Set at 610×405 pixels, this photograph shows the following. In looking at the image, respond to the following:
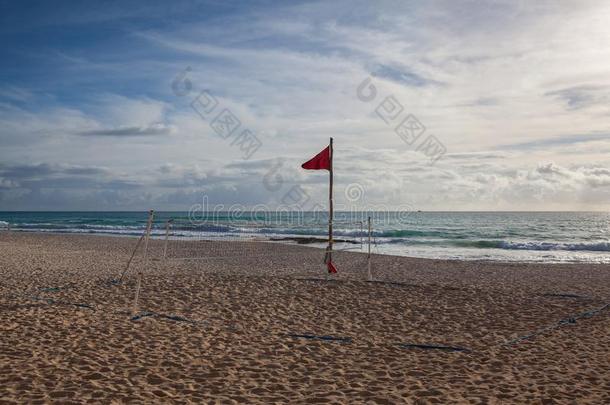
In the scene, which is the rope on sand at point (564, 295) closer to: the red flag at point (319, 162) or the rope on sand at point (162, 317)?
the red flag at point (319, 162)

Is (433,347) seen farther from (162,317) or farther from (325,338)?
(162,317)

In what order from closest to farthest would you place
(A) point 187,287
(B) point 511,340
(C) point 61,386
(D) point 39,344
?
(C) point 61,386 < (D) point 39,344 < (B) point 511,340 < (A) point 187,287

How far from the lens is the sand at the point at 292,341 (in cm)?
505

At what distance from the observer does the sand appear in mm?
5051

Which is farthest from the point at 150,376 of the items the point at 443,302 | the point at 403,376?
the point at 443,302

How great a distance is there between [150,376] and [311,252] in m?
16.2

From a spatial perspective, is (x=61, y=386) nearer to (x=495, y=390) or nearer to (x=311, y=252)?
(x=495, y=390)

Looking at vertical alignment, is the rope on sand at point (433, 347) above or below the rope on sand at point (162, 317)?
below

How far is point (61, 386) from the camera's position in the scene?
16.3 feet

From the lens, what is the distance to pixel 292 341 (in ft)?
22.9

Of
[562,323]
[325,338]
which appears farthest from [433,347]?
[562,323]

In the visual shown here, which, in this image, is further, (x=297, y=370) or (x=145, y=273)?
(x=145, y=273)

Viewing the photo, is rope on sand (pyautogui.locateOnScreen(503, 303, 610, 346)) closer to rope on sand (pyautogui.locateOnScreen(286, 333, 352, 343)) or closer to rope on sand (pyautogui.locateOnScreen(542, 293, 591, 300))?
rope on sand (pyautogui.locateOnScreen(542, 293, 591, 300))

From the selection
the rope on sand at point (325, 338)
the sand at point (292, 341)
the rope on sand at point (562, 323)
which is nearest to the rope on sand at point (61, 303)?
the sand at point (292, 341)
